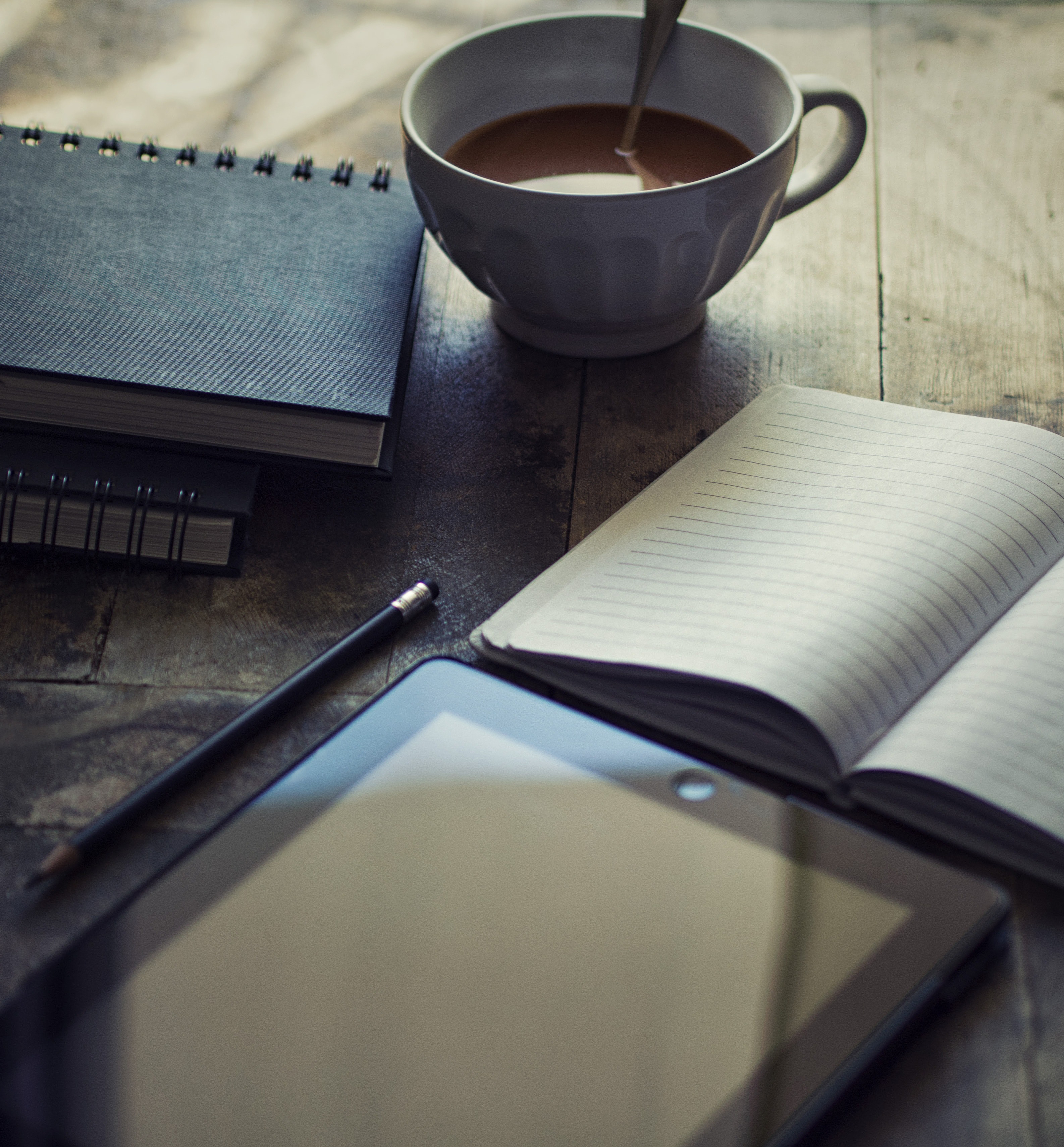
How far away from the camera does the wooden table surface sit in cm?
41

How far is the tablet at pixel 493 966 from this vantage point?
33 cm

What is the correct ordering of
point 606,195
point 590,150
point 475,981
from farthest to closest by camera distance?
point 590,150 < point 606,195 < point 475,981

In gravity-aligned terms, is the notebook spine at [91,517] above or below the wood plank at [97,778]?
above

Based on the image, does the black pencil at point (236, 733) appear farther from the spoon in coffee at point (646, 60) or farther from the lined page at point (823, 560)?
the spoon in coffee at point (646, 60)

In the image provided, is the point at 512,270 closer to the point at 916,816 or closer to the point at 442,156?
the point at 442,156

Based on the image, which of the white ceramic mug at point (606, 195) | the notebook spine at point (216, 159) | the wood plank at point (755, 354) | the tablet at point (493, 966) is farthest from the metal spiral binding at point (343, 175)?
the tablet at point (493, 966)

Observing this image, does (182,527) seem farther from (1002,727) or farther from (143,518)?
(1002,727)

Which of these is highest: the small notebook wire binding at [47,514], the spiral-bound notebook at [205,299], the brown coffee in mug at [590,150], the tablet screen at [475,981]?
the brown coffee in mug at [590,150]

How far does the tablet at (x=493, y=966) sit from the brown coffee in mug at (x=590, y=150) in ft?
1.22

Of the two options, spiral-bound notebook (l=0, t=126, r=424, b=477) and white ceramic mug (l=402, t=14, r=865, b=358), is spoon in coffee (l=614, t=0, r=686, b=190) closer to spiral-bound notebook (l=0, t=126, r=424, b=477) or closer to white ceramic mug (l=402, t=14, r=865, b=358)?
white ceramic mug (l=402, t=14, r=865, b=358)

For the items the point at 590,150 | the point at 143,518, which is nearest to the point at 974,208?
the point at 590,150

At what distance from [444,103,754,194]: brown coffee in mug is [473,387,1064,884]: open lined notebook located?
6.9 inches

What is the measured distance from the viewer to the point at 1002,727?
0.42 metres

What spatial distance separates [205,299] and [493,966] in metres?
0.41
